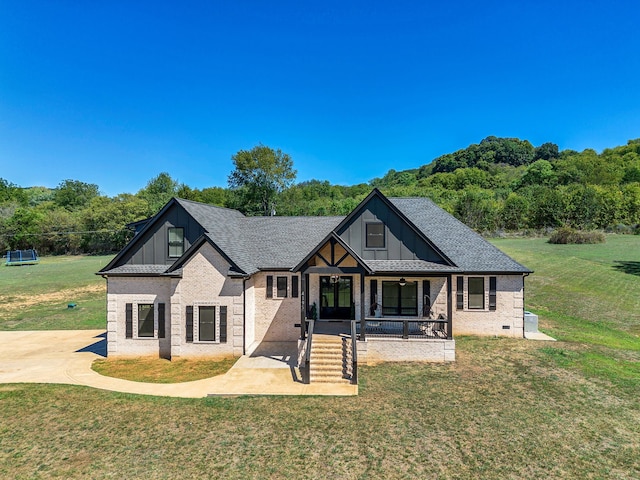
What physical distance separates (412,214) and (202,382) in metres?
15.8

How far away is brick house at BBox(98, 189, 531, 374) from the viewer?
1611cm

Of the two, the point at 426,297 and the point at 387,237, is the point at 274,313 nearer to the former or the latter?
the point at 387,237

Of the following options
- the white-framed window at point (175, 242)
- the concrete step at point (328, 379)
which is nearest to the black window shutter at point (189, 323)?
the white-framed window at point (175, 242)

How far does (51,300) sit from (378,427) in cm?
3391

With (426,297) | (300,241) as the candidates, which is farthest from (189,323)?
(426,297)

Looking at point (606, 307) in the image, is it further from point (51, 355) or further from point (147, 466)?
point (51, 355)

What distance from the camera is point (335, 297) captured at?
1836 centimetres

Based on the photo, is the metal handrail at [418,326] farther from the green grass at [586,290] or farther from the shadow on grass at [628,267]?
the shadow on grass at [628,267]

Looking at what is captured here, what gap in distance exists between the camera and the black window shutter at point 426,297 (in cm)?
1783

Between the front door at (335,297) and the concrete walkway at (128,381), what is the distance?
2.78 m

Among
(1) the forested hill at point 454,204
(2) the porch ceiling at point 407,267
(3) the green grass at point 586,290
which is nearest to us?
(2) the porch ceiling at point 407,267

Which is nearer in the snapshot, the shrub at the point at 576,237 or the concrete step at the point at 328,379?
the concrete step at the point at 328,379

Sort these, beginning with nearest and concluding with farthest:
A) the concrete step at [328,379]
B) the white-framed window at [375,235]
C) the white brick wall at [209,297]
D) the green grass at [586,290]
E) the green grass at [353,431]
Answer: the green grass at [353,431] → the concrete step at [328,379] → the white brick wall at [209,297] → the white-framed window at [375,235] → the green grass at [586,290]

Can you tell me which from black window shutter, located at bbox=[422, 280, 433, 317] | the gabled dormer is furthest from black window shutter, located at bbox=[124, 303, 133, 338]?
black window shutter, located at bbox=[422, 280, 433, 317]
